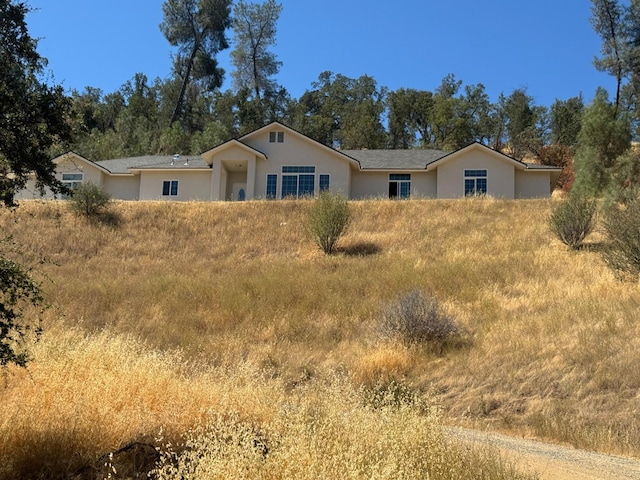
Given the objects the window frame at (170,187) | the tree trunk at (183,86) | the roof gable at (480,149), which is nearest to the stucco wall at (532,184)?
the roof gable at (480,149)

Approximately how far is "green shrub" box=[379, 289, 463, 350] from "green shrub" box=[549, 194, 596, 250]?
10684mm

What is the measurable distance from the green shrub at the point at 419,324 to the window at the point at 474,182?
21.0 m

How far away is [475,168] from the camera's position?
34.2 metres

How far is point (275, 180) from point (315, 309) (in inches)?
784

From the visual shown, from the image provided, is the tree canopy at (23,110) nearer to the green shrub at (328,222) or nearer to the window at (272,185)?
the green shrub at (328,222)

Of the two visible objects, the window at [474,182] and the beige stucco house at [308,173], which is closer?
the window at [474,182]

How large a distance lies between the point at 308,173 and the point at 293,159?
4.55ft

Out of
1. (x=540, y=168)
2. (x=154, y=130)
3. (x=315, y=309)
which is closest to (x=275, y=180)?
(x=540, y=168)

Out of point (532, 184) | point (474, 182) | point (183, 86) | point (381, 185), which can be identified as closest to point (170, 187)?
point (381, 185)

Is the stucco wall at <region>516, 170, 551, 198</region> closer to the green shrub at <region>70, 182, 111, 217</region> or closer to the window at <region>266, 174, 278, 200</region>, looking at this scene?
the window at <region>266, 174, 278, 200</region>

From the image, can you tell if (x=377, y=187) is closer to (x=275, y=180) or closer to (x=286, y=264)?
(x=275, y=180)

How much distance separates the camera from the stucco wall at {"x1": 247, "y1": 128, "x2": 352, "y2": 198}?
3512 cm

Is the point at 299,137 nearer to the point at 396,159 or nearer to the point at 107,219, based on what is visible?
the point at 396,159

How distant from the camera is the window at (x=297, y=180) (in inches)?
1388
